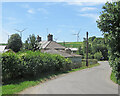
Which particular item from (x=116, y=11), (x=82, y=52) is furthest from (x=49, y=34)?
(x=116, y=11)

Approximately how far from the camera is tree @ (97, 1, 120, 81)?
1343 cm

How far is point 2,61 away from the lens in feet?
40.8

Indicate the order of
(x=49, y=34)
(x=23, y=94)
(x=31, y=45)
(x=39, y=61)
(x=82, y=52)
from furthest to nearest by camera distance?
1. (x=82, y=52)
2. (x=49, y=34)
3. (x=31, y=45)
4. (x=39, y=61)
5. (x=23, y=94)

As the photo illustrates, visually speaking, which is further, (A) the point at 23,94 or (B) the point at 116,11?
(B) the point at 116,11

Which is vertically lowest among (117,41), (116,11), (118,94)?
(118,94)

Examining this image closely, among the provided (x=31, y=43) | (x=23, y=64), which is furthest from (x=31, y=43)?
(x=23, y=64)

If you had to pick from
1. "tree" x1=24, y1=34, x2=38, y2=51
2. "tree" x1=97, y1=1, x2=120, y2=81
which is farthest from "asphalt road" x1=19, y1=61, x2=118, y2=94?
"tree" x1=24, y1=34, x2=38, y2=51

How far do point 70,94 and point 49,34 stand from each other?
52081mm

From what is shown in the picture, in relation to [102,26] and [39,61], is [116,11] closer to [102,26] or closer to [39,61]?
[102,26]

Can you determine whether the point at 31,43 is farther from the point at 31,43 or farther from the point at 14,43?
the point at 14,43

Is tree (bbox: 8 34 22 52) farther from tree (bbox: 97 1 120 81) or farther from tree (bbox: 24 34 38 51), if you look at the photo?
tree (bbox: 97 1 120 81)

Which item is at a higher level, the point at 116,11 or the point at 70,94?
the point at 116,11

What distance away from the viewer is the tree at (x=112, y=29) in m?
13.4

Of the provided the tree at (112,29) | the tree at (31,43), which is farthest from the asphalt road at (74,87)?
the tree at (31,43)
